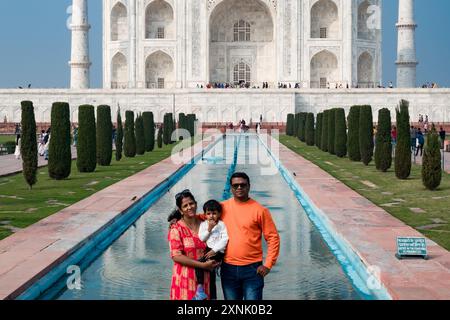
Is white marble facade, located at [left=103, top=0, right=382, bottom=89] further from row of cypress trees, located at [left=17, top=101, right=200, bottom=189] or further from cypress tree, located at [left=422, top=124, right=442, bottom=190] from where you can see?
cypress tree, located at [left=422, top=124, right=442, bottom=190]

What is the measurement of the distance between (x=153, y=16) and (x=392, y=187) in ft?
104

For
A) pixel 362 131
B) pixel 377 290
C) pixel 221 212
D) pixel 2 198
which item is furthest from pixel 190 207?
pixel 362 131

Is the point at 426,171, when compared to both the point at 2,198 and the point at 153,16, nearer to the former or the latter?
the point at 2,198

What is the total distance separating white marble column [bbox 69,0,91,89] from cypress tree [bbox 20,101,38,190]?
2752 cm

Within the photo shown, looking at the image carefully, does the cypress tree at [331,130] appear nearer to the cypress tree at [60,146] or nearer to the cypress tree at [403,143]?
the cypress tree at [403,143]

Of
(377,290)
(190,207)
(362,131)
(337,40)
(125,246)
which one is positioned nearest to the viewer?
(190,207)

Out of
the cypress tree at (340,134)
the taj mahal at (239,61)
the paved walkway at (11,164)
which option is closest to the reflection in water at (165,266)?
the paved walkway at (11,164)

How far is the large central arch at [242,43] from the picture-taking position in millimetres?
42344

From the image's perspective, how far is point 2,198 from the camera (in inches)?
416

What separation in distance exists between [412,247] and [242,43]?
37003 mm

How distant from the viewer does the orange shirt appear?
3936 millimetres

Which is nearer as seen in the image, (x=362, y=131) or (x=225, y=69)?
(x=362, y=131)

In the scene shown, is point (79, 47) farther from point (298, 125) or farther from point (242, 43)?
point (298, 125)

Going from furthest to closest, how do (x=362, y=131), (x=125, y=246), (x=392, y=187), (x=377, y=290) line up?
(x=362, y=131) → (x=392, y=187) → (x=125, y=246) → (x=377, y=290)
